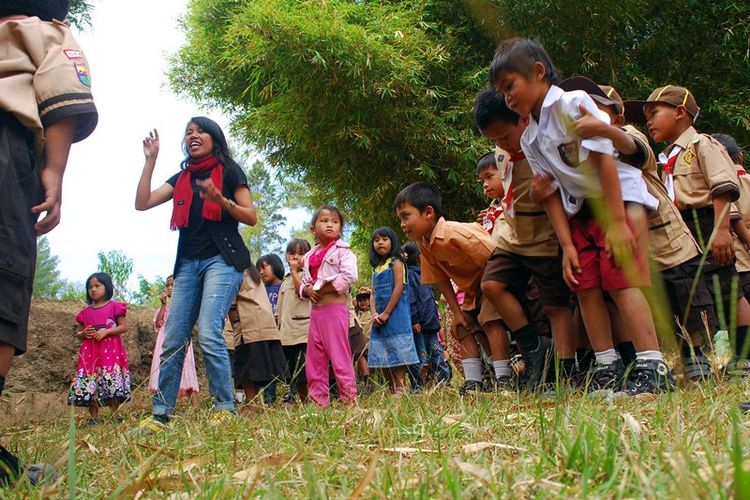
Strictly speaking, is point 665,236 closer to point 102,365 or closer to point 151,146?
point 151,146

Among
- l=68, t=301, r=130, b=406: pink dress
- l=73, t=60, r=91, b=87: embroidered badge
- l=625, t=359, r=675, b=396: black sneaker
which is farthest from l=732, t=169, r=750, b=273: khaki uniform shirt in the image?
l=68, t=301, r=130, b=406: pink dress

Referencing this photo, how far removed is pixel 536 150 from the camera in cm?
337

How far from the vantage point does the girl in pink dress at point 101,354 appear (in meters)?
6.64

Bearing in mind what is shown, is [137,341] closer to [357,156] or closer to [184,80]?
[357,156]

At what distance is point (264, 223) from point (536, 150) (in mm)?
39163

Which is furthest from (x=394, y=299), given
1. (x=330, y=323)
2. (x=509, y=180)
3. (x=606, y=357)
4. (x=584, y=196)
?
(x=584, y=196)

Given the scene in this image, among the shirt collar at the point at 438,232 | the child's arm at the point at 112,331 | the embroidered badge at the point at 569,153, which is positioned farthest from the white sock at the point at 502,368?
the child's arm at the point at 112,331

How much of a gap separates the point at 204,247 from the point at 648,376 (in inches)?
92.2

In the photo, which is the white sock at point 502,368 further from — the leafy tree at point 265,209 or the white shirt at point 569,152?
the leafy tree at point 265,209

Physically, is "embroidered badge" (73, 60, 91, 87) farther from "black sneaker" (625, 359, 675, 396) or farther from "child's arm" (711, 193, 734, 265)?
"child's arm" (711, 193, 734, 265)

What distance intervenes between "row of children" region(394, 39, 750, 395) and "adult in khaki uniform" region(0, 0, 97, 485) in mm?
1599

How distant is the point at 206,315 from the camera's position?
4.13m

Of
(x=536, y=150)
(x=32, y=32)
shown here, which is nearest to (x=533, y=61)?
(x=536, y=150)

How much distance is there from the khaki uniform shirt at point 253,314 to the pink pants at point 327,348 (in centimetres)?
38
